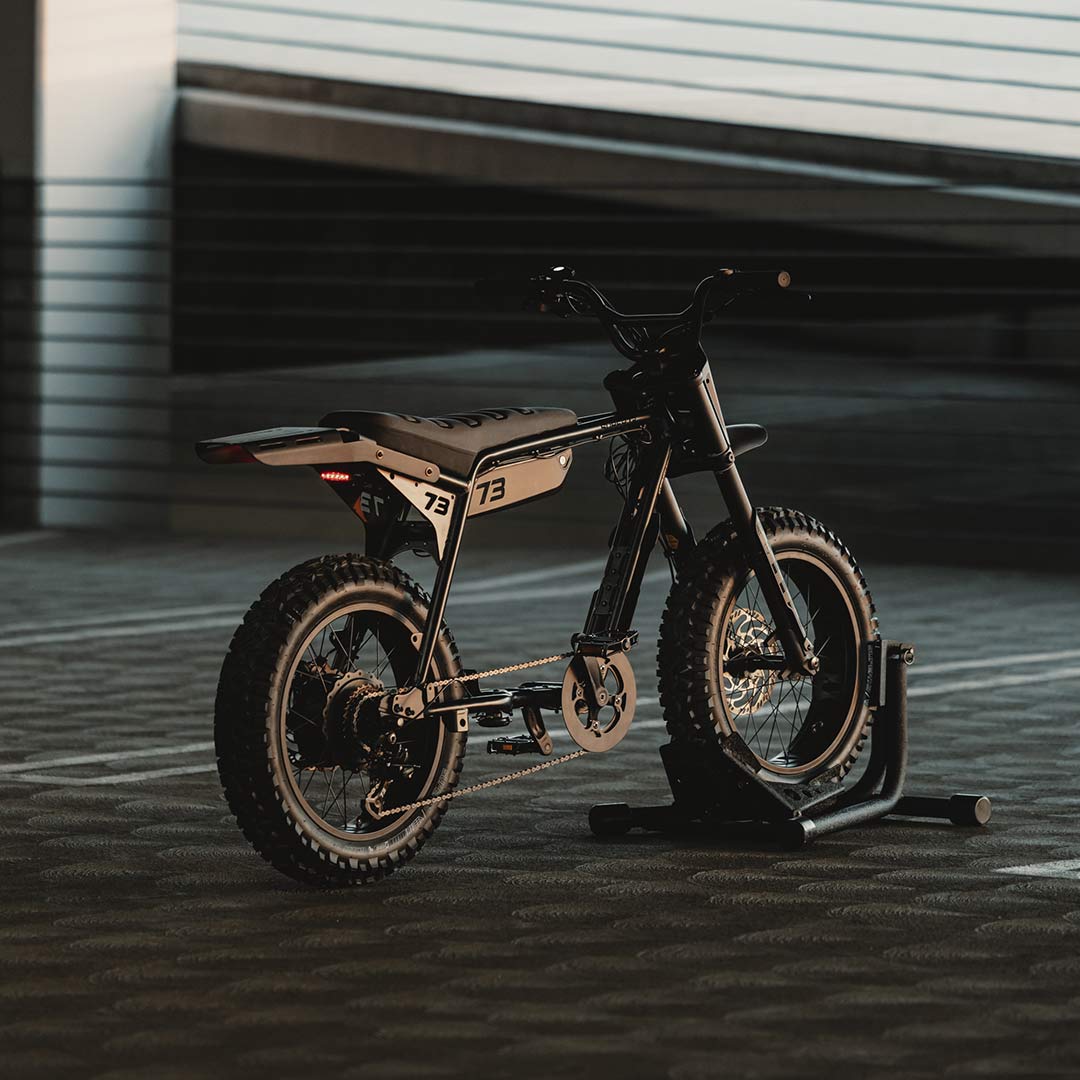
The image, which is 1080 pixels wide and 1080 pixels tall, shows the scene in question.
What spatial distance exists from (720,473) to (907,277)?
7.75 metres

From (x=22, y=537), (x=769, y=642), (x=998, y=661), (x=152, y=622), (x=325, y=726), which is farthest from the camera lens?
(x=22, y=537)

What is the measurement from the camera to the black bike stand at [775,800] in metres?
5.34

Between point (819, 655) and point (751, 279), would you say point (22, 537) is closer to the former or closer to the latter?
point (819, 655)

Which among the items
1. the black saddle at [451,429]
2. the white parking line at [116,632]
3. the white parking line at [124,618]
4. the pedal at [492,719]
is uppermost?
the black saddle at [451,429]

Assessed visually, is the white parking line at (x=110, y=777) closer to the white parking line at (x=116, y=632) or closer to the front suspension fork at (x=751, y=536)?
the front suspension fork at (x=751, y=536)

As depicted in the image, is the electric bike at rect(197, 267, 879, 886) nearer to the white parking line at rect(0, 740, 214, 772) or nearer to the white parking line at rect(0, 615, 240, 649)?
the white parking line at rect(0, 740, 214, 772)

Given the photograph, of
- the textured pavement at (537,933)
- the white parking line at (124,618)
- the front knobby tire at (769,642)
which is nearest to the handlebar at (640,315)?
the front knobby tire at (769,642)

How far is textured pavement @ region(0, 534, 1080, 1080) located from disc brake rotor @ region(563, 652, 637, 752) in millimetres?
270

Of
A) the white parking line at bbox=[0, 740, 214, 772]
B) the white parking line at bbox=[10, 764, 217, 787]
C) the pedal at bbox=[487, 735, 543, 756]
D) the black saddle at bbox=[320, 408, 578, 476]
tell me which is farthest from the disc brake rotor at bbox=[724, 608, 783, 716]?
the white parking line at bbox=[0, 740, 214, 772]

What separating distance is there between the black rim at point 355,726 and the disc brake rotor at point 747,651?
2.83ft

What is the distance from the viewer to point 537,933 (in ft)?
14.6

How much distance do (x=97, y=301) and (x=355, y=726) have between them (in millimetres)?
9746

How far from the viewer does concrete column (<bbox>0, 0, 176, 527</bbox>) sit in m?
13.9

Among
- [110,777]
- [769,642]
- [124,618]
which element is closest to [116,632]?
[124,618]
